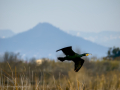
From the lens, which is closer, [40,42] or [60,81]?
[60,81]

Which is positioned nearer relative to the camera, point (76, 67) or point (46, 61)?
point (76, 67)

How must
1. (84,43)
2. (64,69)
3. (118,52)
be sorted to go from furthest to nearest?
(84,43) → (118,52) → (64,69)

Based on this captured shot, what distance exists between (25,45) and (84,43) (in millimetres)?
48554

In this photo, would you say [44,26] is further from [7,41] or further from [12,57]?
[12,57]

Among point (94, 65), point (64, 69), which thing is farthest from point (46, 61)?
point (94, 65)

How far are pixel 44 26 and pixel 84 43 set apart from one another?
3994cm

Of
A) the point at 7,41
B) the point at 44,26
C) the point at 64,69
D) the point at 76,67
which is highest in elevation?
the point at 44,26

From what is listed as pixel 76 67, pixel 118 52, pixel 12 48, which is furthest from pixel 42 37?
pixel 76 67

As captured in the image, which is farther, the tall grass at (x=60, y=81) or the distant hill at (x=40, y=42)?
the distant hill at (x=40, y=42)

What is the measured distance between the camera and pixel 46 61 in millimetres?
14438

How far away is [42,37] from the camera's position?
522 ft

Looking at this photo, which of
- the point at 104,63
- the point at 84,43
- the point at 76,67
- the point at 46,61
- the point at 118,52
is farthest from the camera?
the point at 84,43

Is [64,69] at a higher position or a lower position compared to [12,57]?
lower

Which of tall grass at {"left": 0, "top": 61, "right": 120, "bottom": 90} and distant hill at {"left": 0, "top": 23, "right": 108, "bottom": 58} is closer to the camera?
tall grass at {"left": 0, "top": 61, "right": 120, "bottom": 90}
